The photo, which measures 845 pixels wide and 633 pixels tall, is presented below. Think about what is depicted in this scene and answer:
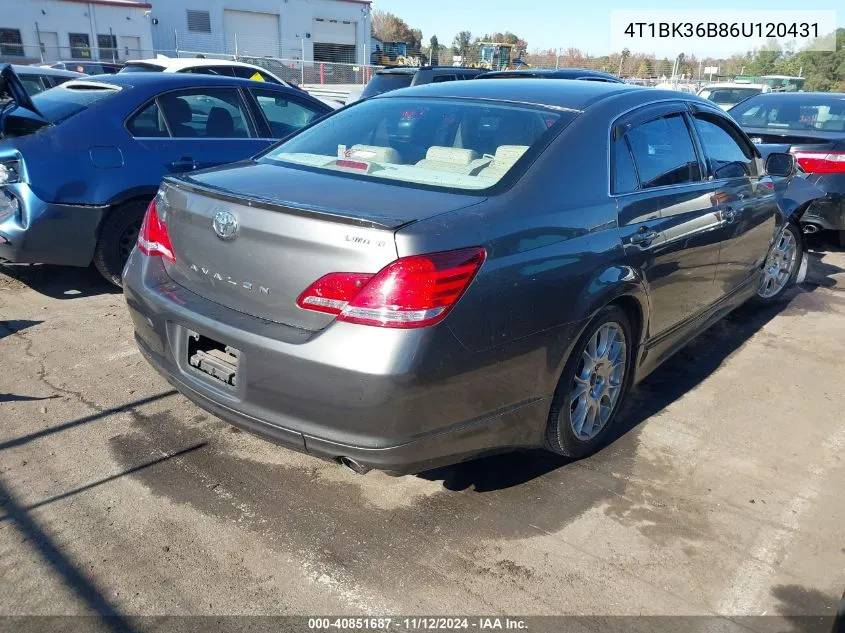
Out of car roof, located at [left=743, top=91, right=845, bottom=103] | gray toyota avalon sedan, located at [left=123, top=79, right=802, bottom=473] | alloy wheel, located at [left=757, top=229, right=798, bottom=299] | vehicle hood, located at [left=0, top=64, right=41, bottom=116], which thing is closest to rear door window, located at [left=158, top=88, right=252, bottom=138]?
vehicle hood, located at [left=0, top=64, right=41, bottom=116]

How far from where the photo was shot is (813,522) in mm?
2863

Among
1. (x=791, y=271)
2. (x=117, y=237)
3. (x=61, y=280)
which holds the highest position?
(x=117, y=237)

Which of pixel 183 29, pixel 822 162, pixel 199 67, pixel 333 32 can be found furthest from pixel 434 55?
pixel 822 162

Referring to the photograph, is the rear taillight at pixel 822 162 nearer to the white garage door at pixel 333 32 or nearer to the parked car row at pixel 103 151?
the parked car row at pixel 103 151

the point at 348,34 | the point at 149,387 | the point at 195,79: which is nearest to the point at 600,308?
the point at 149,387

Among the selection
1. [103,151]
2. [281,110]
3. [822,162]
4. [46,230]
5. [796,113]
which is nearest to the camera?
[46,230]

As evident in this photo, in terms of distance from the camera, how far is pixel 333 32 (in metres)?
48.0

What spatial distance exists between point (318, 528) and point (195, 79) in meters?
4.05

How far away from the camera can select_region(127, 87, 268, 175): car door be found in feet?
16.5

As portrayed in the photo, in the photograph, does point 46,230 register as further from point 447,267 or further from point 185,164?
point 447,267

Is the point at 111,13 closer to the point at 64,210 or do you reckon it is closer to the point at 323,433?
the point at 64,210

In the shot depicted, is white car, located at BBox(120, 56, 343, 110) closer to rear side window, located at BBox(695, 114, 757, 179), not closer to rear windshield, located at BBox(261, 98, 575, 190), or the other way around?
rear side window, located at BBox(695, 114, 757, 179)

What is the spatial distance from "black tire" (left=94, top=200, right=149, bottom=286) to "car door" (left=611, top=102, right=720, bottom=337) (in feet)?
11.1

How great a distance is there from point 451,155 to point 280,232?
3.21 ft
